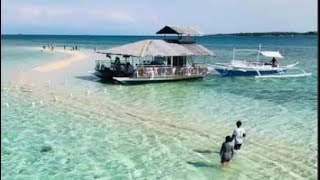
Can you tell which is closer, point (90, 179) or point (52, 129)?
point (90, 179)

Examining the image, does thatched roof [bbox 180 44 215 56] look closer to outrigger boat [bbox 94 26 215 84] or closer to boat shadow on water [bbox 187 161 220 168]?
outrigger boat [bbox 94 26 215 84]

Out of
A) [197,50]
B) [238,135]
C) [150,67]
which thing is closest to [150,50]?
[150,67]

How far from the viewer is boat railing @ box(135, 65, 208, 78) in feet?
84.1

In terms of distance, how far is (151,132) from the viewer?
44.1ft

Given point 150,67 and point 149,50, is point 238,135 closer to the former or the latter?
point 149,50

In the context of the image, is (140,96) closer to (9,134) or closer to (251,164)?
(9,134)

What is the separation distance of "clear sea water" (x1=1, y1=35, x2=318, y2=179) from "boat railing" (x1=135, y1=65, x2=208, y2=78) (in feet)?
5.52

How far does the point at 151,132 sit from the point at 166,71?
13.4m

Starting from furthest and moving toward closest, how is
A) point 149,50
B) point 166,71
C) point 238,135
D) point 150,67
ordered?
point 166,71 → point 150,67 → point 149,50 → point 238,135

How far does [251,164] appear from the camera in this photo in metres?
10.2

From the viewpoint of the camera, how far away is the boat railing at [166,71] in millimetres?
25625

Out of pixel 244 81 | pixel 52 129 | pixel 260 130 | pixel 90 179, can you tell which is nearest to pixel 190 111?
pixel 260 130

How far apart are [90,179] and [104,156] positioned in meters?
1.69

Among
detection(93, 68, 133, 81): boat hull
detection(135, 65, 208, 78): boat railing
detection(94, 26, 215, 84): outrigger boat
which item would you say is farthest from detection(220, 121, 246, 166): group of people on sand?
detection(93, 68, 133, 81): boat hull
